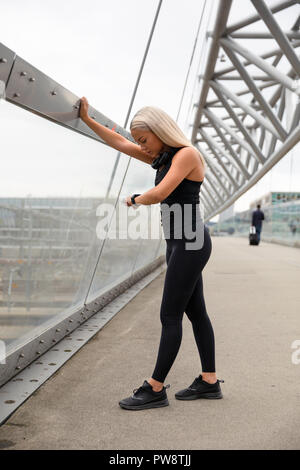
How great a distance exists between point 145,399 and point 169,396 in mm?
262

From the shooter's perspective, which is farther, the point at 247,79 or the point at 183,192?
the point at 247,79

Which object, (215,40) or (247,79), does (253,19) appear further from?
(247,79)

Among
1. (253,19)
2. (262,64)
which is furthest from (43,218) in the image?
(253,19)

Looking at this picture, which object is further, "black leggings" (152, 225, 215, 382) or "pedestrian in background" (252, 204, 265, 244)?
"pedestrian in background" (252, 204, 265, 244)

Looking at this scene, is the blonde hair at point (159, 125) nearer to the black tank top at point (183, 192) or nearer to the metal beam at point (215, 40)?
the black tank top at point (183, 192)

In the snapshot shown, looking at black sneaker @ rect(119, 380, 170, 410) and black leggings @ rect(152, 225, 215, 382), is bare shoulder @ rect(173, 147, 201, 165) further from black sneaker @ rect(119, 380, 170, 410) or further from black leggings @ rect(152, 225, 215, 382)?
black sneaker @ rect(119, 380, 170, 410)

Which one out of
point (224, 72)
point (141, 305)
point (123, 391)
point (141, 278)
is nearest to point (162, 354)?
point (123, 391)

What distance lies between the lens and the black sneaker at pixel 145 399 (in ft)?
8.07

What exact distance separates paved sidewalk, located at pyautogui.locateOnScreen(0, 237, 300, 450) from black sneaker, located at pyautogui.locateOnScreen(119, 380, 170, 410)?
1.5 inches

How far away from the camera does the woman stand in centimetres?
236

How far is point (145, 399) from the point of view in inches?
97.6

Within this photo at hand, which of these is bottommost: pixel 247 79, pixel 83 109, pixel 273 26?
pixel 83 109

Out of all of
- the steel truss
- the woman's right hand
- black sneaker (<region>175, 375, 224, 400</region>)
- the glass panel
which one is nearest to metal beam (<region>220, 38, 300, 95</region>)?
the steel truss

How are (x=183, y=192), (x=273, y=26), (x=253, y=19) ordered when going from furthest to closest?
1. (x=253, y=19)
2. (x=273, y=26)
3. (x=183, y=192)
